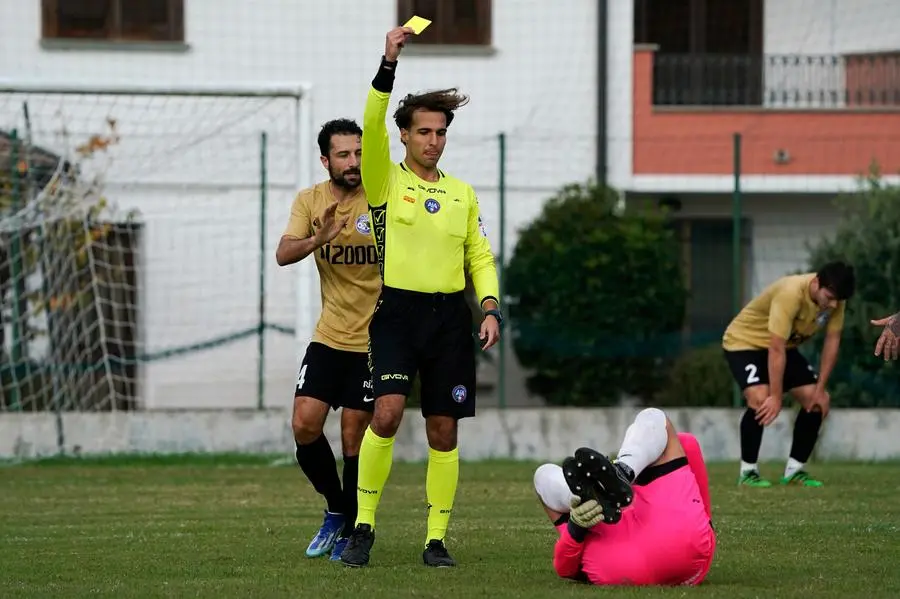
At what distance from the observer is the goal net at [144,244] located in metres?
17.2

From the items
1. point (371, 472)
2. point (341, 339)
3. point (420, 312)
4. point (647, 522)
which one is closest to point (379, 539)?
point (341, 339)

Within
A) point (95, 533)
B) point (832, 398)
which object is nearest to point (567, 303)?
point (832, 398)

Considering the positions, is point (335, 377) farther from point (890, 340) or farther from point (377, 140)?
point (890, 340)

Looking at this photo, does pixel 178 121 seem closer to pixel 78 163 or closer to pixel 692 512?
pixel 78 163

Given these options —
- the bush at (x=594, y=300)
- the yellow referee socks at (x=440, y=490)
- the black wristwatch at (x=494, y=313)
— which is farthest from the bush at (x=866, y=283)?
the yellow referee socks at (x=440, y=490)

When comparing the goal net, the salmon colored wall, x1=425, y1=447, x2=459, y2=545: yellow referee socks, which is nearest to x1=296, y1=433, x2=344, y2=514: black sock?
x1=425, y1=447, x2=459, y2=545: yellow referee socks

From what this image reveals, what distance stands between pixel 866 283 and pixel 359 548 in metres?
11.5

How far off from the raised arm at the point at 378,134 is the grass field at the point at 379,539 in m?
1.78

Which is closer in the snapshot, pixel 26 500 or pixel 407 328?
pixel 407 328

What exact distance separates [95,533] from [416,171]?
3.39 metres

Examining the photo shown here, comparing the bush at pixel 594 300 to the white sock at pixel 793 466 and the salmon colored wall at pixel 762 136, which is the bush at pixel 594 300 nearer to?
the salmon colored wall at pixel 762 136

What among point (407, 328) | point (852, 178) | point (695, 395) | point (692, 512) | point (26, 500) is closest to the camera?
point (692, 512)

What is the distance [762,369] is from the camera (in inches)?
531

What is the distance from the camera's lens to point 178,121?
733 inches
